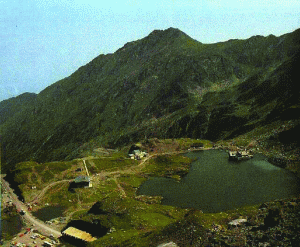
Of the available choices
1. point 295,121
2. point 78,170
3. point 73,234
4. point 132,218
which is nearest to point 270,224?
point 132,218

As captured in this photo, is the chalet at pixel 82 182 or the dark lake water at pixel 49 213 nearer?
the dark lake water at pixel 49 213

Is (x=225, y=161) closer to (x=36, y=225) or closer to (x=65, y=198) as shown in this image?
(x=65, y=198)

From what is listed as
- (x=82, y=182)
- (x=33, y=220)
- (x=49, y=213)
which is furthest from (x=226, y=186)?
(x=33, y=220)

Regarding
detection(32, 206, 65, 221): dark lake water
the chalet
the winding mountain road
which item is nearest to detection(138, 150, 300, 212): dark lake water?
the chalet

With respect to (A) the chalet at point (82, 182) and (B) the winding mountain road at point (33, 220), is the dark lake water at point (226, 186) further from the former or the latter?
(B) the winding mountain road at point (33, 220)

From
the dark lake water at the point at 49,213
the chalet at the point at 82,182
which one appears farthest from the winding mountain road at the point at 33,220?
the chalet at the point at 82,182

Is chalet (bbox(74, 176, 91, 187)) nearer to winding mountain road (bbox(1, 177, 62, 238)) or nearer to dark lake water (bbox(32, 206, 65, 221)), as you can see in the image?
dark lake water (bbox(32, 206, 65, 221))

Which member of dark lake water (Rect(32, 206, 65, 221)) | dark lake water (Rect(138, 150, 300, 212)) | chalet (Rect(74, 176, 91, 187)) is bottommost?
dark lake water (Rect(138, 150, 300, 212))

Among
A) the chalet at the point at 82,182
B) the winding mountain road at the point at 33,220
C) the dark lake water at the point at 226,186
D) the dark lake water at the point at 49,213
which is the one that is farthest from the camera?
the chalet at the point at 82,182
